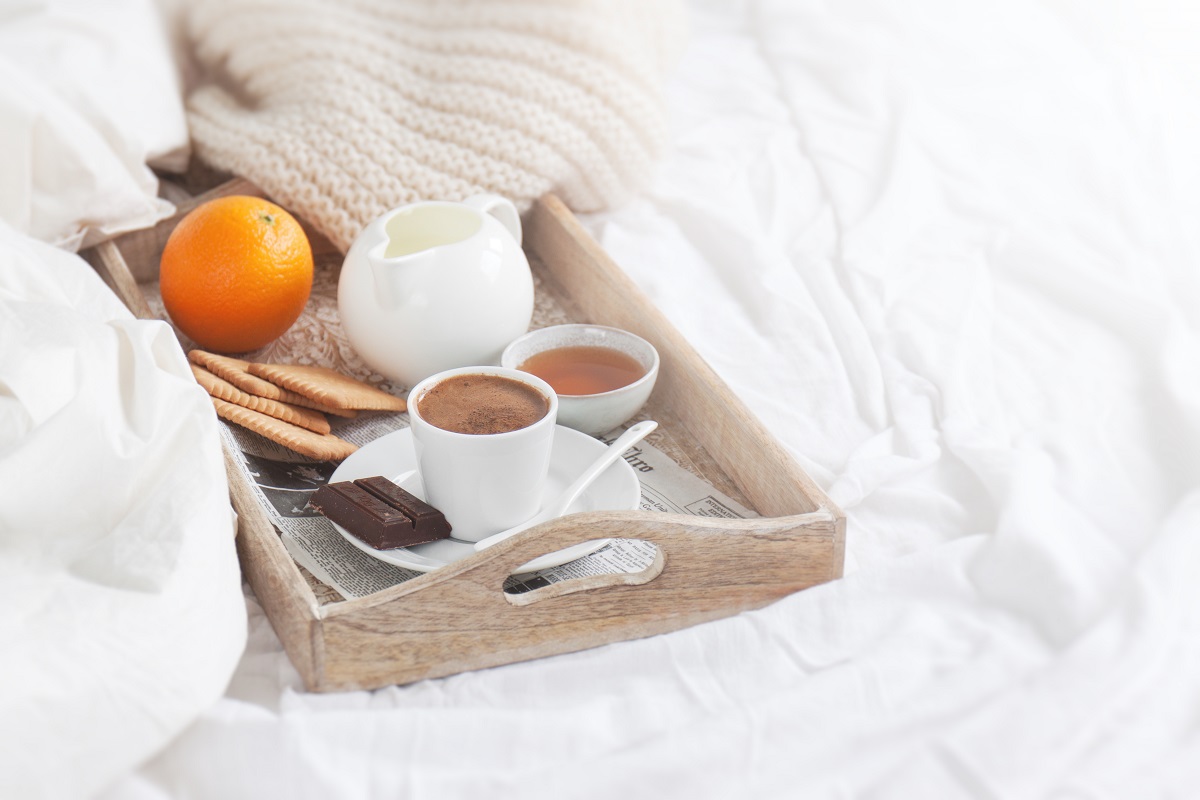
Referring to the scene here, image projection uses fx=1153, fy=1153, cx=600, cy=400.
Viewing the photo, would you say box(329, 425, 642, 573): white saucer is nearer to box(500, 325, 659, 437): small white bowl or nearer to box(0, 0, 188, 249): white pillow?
box(500, 325, 659, 437): small white bowl

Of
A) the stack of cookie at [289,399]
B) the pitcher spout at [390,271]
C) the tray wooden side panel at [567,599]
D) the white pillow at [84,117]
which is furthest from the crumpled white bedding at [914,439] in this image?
the white pillow at [84,117]

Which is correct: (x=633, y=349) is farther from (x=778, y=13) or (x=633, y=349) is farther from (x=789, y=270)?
(x=778, y=13)

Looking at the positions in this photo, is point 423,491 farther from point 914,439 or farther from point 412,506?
point 914,439

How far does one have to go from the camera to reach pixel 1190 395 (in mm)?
792

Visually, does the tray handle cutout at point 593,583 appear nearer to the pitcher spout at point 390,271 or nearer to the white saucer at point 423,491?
the white saucer at point 423,491

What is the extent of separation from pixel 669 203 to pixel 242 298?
44 centimetres

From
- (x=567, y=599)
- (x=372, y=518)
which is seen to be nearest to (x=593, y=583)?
(x=567, y=599)

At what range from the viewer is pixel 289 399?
76cm

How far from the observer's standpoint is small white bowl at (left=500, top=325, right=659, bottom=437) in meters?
0.75

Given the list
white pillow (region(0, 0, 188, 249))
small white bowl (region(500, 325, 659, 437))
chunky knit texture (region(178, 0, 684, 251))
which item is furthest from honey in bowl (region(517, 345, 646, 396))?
white pillow (region(0, 0, 188, 249))

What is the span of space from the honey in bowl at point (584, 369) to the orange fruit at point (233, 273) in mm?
190

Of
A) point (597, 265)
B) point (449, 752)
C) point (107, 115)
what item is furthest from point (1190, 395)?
point (107, 115)

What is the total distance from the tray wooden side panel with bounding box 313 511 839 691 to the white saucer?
3cm

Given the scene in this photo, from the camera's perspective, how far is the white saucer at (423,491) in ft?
2.05
